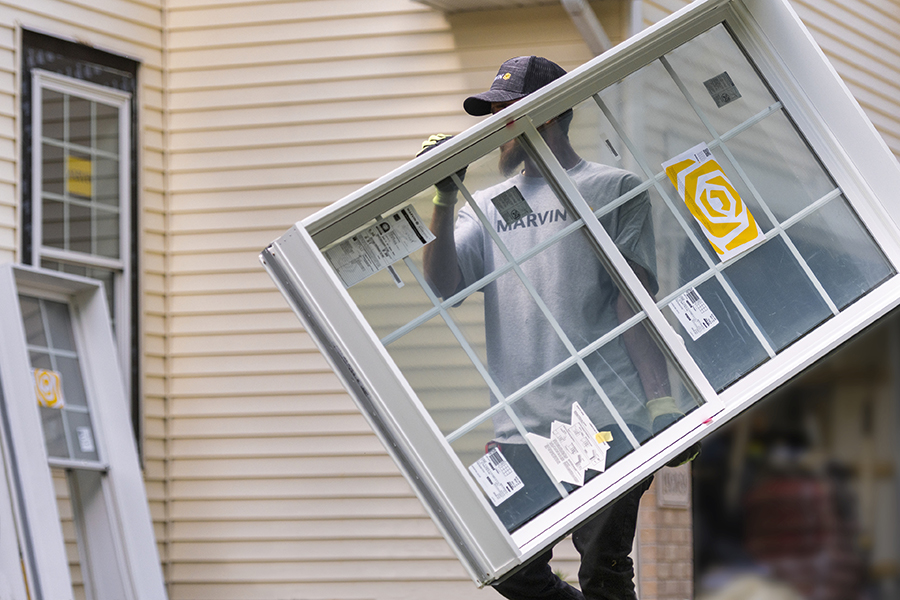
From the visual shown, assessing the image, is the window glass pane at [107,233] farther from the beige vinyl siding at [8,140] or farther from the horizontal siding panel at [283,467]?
the horizontal siding panel at [283,467]

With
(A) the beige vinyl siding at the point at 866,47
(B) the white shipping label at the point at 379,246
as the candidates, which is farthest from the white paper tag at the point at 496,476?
(A) the beige vinyl siding at the point at 866,47

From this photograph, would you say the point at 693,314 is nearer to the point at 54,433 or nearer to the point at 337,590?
the point at 54,433

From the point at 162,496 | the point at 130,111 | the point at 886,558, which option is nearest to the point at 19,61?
the point at 130,111

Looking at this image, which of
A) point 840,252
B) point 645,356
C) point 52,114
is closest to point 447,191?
point 645,356

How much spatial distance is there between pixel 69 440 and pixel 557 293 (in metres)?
2.52

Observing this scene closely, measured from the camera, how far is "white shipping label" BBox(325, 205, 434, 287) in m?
2.12

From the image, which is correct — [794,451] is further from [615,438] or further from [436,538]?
[436,538]

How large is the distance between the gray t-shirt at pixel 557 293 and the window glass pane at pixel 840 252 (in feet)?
1.35

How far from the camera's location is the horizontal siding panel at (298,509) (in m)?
4.77

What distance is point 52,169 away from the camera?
15.9 ft

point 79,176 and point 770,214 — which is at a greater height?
point 79,176

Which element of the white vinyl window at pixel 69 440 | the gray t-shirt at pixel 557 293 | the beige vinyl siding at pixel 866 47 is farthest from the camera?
the beige vinyl siding at pixel 866 47

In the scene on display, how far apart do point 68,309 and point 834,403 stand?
127 inches

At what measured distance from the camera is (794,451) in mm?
2080
